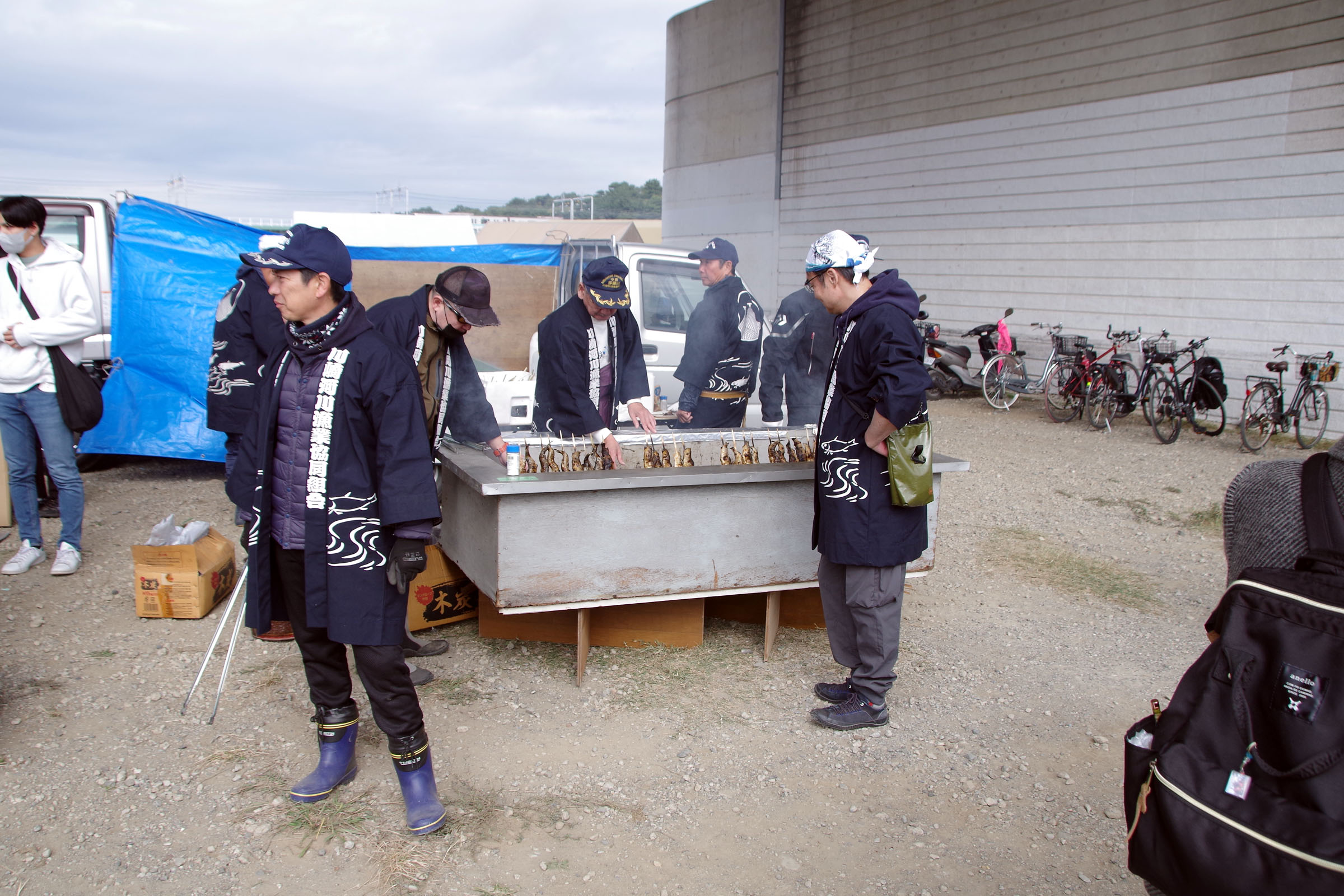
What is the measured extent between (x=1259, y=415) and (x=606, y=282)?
811 centimetres

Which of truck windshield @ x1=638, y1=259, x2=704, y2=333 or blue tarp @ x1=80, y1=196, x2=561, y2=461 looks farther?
truck windshield @ x1=638, y1=259, x2=704, y2=333

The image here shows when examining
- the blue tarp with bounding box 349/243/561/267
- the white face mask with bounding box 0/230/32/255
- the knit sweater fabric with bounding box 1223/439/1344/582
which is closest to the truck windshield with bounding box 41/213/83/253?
the blue tarp with bounding box 349/243/561/267

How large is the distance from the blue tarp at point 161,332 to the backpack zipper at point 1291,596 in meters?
6.75

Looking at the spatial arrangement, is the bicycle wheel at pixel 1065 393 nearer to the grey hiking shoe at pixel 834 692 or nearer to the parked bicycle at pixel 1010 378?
the parked bicycle at pixel 1010 378

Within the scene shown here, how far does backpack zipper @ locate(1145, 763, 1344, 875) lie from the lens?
1.21 metres

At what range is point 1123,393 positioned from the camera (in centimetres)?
1001

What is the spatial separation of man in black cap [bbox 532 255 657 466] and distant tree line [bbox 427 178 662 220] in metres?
31.7

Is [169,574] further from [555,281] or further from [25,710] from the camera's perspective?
[555,281]

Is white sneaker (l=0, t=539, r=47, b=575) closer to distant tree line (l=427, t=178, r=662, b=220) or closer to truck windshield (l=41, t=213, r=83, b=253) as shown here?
truck windshield (l=41, t=213, r=83, b=253)

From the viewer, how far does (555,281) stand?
25.8ft

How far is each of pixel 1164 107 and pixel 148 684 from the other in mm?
11322

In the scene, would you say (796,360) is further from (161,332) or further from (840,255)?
(161,332)

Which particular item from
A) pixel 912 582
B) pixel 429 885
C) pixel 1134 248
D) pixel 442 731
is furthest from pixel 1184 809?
pixel 1134 248

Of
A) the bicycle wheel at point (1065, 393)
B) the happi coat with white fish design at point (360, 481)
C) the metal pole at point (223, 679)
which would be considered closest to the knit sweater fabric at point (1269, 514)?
the happi coat with white fish design at point (360, 481)
